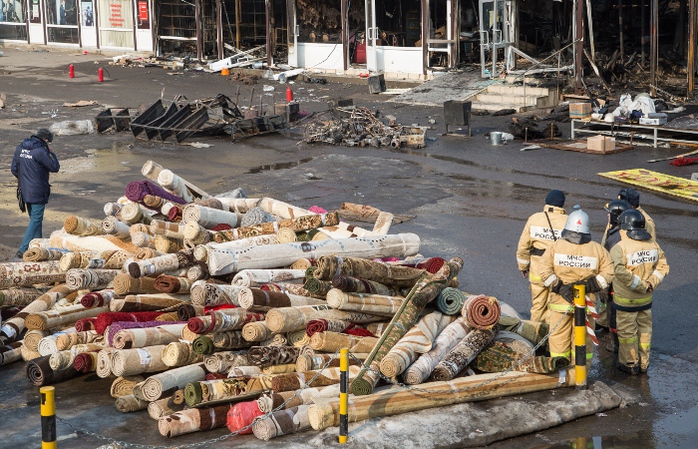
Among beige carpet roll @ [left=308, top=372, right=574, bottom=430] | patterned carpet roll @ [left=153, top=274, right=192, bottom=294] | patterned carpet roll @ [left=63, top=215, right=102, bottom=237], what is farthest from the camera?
patterned carpet roll @ [left=63, top=215, right=102, bottom=237]

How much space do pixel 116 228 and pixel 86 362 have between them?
2617 mm

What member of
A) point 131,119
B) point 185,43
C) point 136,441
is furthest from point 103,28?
point 136,441

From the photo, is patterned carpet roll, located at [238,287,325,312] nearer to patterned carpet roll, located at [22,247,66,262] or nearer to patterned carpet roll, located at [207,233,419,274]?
patterned carpet roll, located at [207,233,419,274]

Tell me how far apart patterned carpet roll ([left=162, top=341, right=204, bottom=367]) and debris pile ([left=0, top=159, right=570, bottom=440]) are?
Answer: 0.01 m

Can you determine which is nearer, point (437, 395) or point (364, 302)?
point (437, 395)

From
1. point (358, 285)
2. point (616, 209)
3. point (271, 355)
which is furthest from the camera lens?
point (616, 209)

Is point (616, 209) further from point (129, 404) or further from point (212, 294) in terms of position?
point (129, 404)

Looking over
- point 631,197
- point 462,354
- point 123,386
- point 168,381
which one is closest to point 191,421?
point 168,381

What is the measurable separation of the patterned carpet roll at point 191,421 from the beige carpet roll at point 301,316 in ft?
3.38

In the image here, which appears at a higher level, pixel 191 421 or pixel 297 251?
pixel 297 251

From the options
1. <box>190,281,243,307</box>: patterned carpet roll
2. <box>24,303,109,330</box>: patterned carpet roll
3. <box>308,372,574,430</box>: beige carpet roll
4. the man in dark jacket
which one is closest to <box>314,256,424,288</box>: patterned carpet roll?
<box>190,281,243,307</box>: patterned carpet roll

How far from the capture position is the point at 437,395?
8.05 meters

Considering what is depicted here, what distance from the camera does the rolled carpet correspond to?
345 inches

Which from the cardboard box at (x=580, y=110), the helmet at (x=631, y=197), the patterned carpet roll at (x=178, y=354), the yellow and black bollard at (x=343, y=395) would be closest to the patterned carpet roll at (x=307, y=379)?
the yellow and black bollard at (x=343, y=395)
